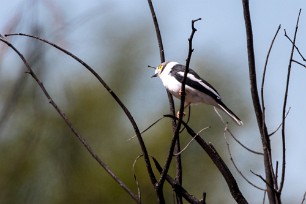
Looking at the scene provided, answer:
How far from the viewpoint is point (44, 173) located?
14.6 m

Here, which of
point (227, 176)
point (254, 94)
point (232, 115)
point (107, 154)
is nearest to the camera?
point (254, 94)

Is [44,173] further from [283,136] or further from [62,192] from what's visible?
[283,136]

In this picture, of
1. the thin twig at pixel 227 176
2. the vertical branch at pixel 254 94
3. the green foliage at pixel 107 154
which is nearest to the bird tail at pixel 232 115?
the thin twig at pixel 227 176

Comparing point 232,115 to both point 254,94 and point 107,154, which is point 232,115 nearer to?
point 254,94

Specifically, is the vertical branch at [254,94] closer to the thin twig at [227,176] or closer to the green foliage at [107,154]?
the thin twig at [227,176]

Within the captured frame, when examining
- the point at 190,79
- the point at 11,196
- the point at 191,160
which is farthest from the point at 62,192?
the point at 190,79

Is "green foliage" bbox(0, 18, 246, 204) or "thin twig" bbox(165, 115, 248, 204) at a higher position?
"green foliage" bbox(0, 18, 246, 204)

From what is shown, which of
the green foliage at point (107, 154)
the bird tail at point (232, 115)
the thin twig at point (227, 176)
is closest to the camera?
the thin twig at point (227, 176)

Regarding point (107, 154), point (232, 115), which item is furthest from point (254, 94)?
point (107, 154)

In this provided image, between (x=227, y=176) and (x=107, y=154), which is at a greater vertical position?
(x=107, y=154)

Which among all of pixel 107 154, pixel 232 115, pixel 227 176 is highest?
pixel 107 154

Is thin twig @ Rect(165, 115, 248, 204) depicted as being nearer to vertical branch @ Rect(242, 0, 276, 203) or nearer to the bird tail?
vertical branch @ Rect(242, 0, 276, 203)

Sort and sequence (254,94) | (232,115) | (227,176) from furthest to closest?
(232,115), (227,176), (254,94)

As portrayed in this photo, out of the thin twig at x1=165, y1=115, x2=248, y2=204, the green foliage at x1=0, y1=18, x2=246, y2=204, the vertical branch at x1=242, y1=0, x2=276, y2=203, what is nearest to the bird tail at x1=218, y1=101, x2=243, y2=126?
the thin twig at x1=165, y1=115, x2=248, y2=204
